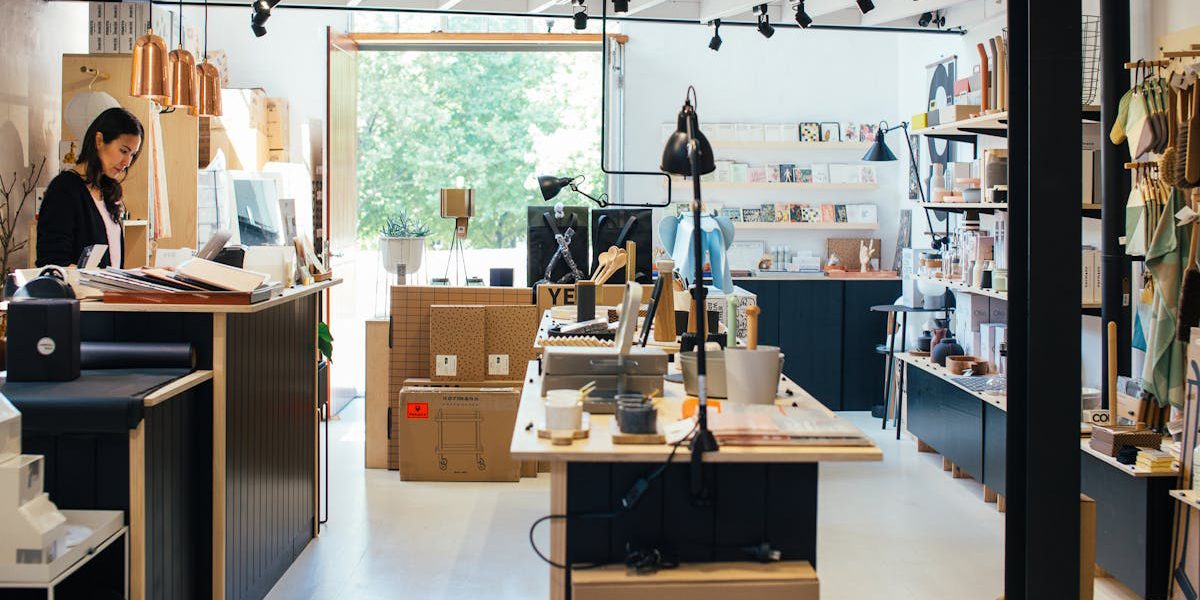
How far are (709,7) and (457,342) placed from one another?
8.98 ft

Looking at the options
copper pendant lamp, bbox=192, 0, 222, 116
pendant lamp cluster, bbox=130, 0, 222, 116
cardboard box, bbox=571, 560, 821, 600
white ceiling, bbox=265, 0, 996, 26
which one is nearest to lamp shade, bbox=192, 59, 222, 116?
copper pendant lamp, bbox=192, 0, 222, 116

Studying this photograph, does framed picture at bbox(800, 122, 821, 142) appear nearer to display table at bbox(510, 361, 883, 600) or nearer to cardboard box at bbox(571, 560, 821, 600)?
display table at bbox(510, 361, 883, 600)

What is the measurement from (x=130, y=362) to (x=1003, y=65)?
4.59 metres

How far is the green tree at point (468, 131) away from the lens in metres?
12.2

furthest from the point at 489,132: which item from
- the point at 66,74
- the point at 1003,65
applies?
the point at 1003,65

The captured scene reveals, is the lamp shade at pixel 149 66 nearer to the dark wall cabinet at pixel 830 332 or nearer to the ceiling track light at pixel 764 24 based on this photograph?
the ceiling track light at pixel 764 24

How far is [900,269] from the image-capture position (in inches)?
345

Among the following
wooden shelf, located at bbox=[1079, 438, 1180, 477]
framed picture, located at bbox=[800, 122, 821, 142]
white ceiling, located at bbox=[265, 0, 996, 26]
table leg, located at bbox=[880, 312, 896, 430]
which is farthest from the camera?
framed picture, located at bbox=[800, 122, 821, 142]

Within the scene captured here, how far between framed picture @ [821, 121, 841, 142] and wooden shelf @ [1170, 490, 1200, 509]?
17.0 feet

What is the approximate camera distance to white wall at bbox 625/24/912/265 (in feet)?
29.3

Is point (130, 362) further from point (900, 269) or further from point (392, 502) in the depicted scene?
point (900, 269)

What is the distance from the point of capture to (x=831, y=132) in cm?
892

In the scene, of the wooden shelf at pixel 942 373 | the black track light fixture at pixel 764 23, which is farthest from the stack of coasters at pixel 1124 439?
the black track light fixture at pixel 764 23

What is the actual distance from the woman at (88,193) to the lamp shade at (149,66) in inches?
6.2
